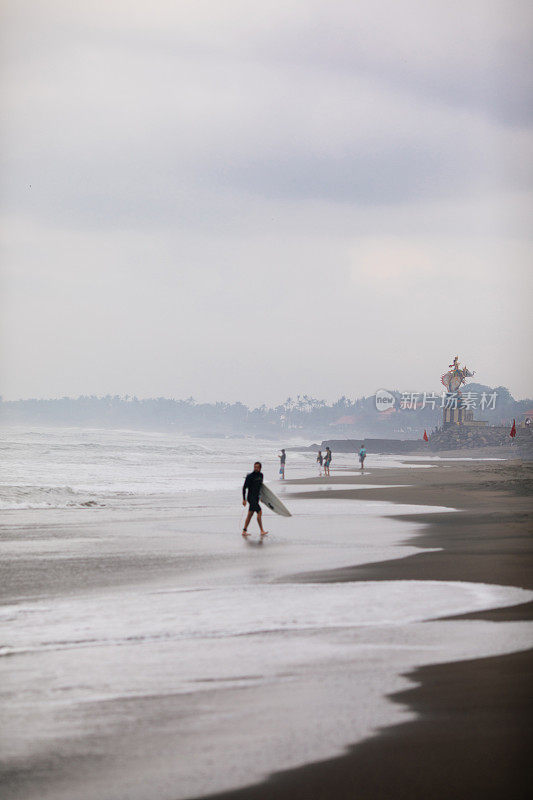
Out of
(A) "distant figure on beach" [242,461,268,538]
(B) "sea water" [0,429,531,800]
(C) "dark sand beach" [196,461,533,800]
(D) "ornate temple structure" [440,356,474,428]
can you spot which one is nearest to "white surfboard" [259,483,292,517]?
(A) "distant figure on beach" [242,461,268,538]

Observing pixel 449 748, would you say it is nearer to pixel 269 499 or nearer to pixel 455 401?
pixel 269 499

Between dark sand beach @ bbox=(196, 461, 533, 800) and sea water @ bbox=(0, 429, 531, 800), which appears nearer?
dark sand beach @ bbox=(196, 461, 533, 800)

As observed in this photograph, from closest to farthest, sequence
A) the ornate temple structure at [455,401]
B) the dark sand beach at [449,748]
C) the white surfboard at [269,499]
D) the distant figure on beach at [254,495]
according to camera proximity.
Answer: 1. the dark sand beach at [449,748]
2. the distant figure on beach at [254,495]
3. the white surfboard at [269,499]
4. the ornate temple structure at [455,401]

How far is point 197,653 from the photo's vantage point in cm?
716

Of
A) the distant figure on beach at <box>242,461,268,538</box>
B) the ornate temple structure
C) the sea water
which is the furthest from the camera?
the ornate temple structure

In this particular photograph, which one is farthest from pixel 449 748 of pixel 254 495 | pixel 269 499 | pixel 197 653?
pixel 269 499

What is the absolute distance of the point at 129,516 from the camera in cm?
2002

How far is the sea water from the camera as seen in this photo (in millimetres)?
4719

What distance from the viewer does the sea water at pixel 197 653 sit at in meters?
4.72

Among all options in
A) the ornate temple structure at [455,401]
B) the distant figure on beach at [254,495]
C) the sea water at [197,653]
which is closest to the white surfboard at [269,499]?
the distant figure on beach at [254,495]

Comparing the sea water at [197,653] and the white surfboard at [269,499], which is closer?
the sea water at [197,653]

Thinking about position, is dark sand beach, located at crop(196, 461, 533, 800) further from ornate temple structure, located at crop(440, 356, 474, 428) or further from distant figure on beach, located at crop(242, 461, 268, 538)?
ornate temple structure, located at crop(440, 356, 474, 428)

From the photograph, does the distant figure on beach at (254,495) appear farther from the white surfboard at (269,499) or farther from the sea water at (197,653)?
the sea water at (197,653)

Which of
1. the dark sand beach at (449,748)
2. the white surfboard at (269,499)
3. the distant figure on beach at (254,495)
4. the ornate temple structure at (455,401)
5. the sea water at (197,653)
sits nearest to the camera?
the dark sand beach at (449,748)
